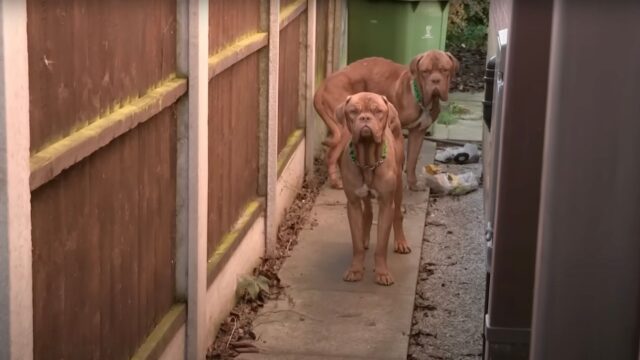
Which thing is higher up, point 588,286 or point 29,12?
point 29,12

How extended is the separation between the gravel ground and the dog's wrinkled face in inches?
38.9

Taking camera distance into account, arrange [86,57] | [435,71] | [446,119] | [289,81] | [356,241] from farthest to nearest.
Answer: [446,119]
[435,71]
[289,81]
[356,241]
[86,57]

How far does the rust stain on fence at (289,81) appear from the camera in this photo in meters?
8.55

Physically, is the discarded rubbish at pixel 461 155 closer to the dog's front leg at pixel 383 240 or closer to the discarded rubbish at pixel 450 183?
the discarded rubbish at pixel 450 183

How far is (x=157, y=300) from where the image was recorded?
5.20 meters

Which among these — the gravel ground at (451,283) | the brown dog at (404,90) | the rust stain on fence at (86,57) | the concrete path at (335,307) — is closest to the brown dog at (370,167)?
the concrete path at (335,307)

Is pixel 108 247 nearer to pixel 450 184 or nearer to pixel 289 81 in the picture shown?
pixel 289 81

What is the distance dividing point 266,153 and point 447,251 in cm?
149

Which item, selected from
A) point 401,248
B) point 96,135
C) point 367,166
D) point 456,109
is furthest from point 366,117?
point 456,109

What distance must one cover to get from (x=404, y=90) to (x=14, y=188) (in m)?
6.74

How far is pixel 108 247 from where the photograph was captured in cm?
437

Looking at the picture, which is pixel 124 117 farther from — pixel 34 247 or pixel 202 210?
pixel 202 210

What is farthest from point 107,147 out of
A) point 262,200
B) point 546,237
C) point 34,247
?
point 262,200

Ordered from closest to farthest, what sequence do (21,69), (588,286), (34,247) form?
1. (588,286)
2. (21,69)
3. (34,247)
